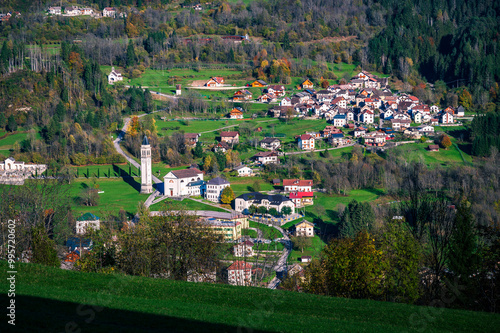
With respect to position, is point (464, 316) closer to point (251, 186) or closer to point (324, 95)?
point (251, 186)

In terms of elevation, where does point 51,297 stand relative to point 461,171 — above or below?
above

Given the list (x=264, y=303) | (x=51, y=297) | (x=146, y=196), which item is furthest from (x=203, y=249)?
(x=146, y=196)

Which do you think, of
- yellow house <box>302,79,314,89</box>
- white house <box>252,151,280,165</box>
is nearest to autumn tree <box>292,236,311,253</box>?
white house <box>252,151,280,165</box>

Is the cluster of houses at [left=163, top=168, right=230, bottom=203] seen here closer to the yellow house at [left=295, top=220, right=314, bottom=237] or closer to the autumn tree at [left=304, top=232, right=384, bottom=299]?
the yellow house at [left=295, top=220, right=314, bottom=237]

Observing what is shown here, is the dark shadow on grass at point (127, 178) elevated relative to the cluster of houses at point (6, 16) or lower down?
lower down

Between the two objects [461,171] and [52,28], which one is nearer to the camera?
[461,171]

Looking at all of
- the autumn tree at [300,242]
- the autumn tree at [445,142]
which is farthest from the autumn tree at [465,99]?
the autumn tree at [300,242]

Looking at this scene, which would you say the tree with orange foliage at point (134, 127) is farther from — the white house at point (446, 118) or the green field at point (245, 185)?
the white house at point (446, 118)
